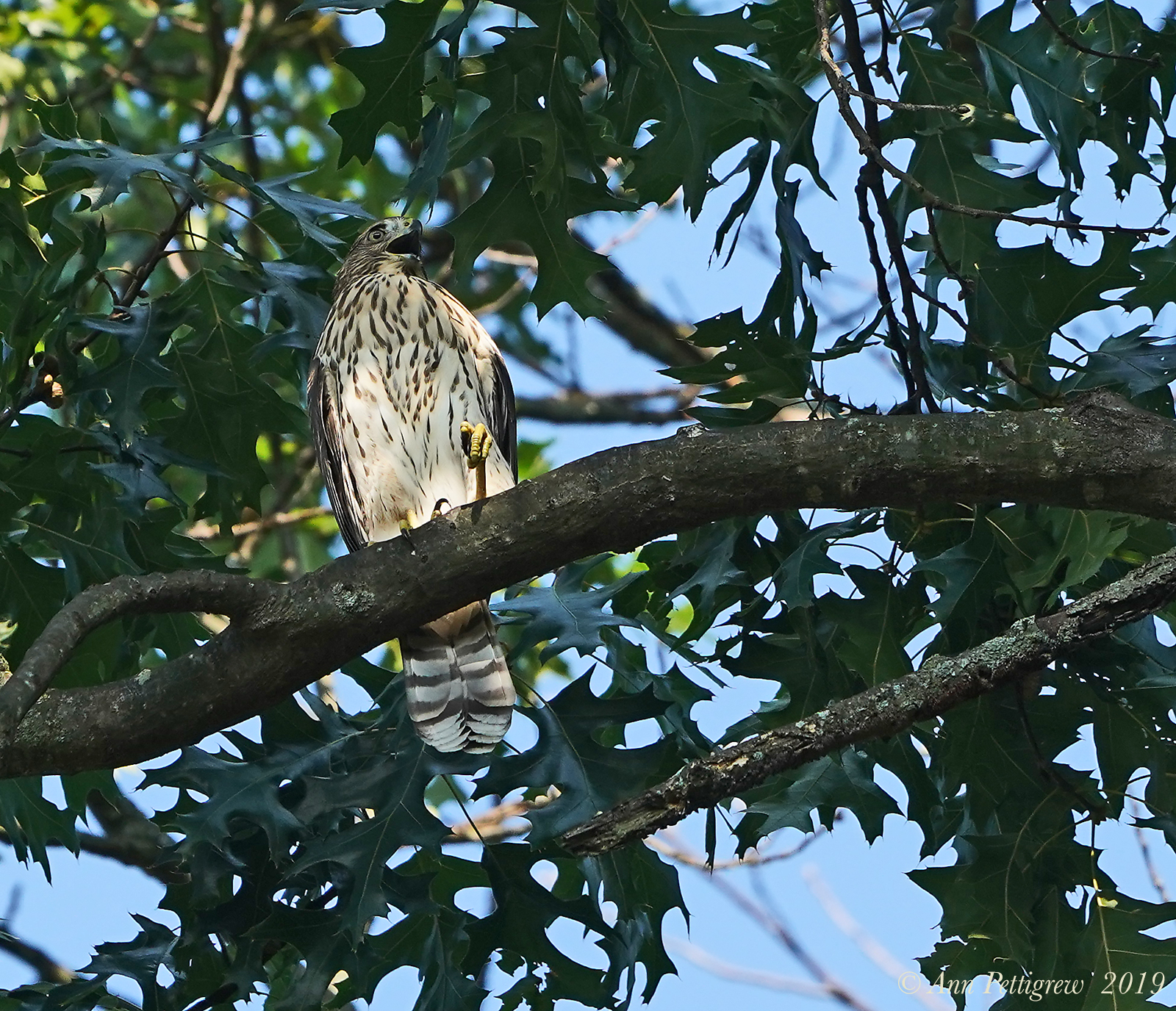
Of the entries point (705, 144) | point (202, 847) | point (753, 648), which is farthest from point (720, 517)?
point (202, 847)

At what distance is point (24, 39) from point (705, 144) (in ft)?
16.1

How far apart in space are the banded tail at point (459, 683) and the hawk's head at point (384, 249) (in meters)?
1.47

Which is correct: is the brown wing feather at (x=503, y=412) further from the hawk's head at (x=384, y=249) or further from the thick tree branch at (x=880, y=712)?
the thick tree branch at (x=880, y=712)

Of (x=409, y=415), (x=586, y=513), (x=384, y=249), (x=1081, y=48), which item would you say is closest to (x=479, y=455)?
(x=586, y=513)

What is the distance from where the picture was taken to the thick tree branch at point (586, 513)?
2.49 m

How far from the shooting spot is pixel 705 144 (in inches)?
118

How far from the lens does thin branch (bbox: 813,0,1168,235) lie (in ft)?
8.36

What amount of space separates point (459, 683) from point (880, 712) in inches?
47.1

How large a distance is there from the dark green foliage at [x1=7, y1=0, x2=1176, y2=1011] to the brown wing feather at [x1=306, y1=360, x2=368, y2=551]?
0.45 metres

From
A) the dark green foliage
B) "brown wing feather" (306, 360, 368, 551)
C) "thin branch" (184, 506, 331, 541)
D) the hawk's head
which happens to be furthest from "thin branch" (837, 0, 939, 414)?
"thin branch" (184, 506, 331, 541)

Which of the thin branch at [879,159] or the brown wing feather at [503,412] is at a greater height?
the brown wing feather at [503,412]

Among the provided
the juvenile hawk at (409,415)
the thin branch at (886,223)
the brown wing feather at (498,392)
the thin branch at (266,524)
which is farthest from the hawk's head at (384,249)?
the thin branch at (886,223)

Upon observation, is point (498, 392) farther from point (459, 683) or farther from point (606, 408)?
point (606, 408)

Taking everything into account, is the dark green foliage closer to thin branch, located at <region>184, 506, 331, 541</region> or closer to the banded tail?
the banded tail
